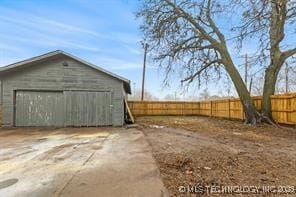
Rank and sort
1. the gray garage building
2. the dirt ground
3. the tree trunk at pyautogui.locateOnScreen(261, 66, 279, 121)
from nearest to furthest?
the dirt ground, the gray garage building, the tree trunk at pyautogui.locateOnScreen(261, 66, 279, 121)

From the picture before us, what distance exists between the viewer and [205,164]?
6316 millimetres

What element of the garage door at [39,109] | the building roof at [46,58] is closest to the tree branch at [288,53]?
the building roof at [46,58]

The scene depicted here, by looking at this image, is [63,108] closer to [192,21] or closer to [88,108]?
[88,108]

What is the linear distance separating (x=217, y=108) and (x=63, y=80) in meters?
15.2

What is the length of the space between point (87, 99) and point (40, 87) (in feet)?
8.78

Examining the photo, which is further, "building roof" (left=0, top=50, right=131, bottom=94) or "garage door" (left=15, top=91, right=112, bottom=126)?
"garage door" (left=15, top=91, right=112, bottom=126)

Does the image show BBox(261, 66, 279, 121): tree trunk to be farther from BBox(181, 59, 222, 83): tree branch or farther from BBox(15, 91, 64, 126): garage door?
BBox(15, 91, 64, 126): garage door

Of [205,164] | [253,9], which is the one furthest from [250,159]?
[253,9]

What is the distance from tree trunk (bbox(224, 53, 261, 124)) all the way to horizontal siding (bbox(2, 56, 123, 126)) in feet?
21.8

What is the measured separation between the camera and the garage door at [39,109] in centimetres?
1639

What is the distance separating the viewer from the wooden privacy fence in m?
15.3

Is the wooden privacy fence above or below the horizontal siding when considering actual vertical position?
below

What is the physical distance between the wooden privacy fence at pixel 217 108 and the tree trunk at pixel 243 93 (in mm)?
1097

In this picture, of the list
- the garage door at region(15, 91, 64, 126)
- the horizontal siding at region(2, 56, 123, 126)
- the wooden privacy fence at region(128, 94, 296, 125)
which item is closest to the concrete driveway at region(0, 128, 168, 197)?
the garage door at region(15, 91, 64, 126)
